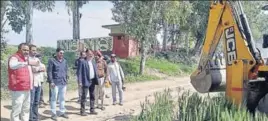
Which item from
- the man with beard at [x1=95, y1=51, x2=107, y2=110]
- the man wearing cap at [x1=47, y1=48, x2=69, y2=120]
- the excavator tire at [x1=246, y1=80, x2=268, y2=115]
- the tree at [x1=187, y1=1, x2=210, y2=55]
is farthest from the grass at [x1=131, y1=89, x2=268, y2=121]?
the tree at [x1=187, y1=1, x2=210, y2=55]

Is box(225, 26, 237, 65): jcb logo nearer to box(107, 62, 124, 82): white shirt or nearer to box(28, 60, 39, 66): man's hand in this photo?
box(28, 60, 39, 66): man's hand

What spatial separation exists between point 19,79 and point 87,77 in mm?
2656

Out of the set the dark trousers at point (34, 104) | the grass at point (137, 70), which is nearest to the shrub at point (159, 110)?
the dark trousers at point (34, 104)

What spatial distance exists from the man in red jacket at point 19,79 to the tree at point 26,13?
1852cm

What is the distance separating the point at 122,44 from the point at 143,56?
5.59m

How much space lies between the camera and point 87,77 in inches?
427

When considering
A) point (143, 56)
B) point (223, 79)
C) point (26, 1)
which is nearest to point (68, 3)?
point (26, 1)

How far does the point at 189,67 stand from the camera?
30.7 metres

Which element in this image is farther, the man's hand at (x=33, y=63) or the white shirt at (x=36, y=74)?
the white shirt at (x=36, y=74)

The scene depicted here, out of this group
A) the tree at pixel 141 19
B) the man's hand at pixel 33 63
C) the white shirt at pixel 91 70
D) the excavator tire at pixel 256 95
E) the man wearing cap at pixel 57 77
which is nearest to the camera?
the excavator tire at pixel 256 95

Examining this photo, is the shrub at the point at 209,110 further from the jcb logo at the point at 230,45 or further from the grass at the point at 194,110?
the jcb logo at the point at 230,45

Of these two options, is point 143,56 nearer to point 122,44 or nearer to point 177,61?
point 122,44

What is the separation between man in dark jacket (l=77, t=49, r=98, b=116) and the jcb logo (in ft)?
13.7

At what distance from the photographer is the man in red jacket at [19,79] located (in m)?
8.36
